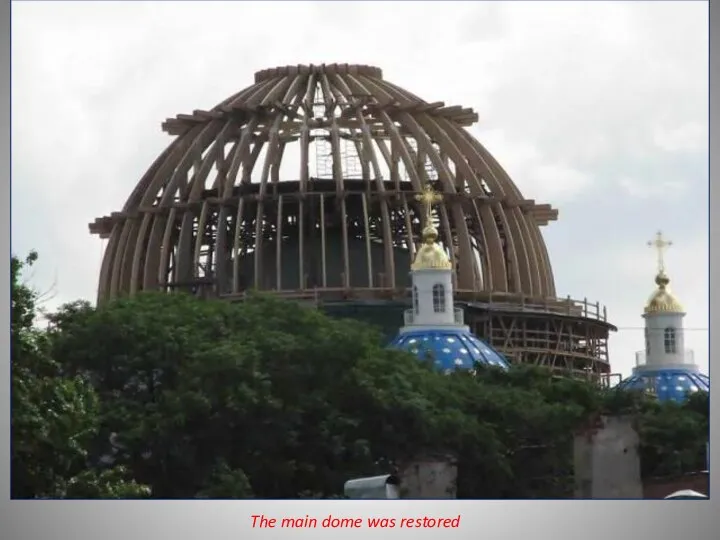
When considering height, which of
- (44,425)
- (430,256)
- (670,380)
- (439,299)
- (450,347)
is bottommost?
(44,425)

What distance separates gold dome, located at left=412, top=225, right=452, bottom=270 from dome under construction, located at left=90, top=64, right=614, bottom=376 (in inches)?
144

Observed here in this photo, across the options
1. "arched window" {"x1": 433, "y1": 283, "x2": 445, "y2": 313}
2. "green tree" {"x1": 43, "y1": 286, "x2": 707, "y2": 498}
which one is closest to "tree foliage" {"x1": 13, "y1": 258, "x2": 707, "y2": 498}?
"green tree" {"x1": 43, "y1": 286, "x2": 707, "y2": 498}

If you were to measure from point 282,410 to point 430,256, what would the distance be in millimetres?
31399

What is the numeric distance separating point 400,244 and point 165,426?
135 feet

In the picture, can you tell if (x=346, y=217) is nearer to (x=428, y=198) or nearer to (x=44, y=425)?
(x=428, y=198)

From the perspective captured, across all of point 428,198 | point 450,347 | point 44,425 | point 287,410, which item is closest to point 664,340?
point 428,198

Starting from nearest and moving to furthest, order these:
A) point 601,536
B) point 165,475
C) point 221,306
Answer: point 601,536 → point 165,475 → point 221,306

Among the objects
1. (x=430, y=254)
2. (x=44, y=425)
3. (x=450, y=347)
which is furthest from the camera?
(x=430, y=254)

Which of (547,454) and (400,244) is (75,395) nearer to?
(547,454)

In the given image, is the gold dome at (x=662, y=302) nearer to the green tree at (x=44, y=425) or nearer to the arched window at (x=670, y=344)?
the arched window at (x=670, y=344)

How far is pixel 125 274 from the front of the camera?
3625 inches

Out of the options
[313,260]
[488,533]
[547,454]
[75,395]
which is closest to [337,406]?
[547,454]

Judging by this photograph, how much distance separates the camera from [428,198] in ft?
283

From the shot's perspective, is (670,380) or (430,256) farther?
(670,380)
